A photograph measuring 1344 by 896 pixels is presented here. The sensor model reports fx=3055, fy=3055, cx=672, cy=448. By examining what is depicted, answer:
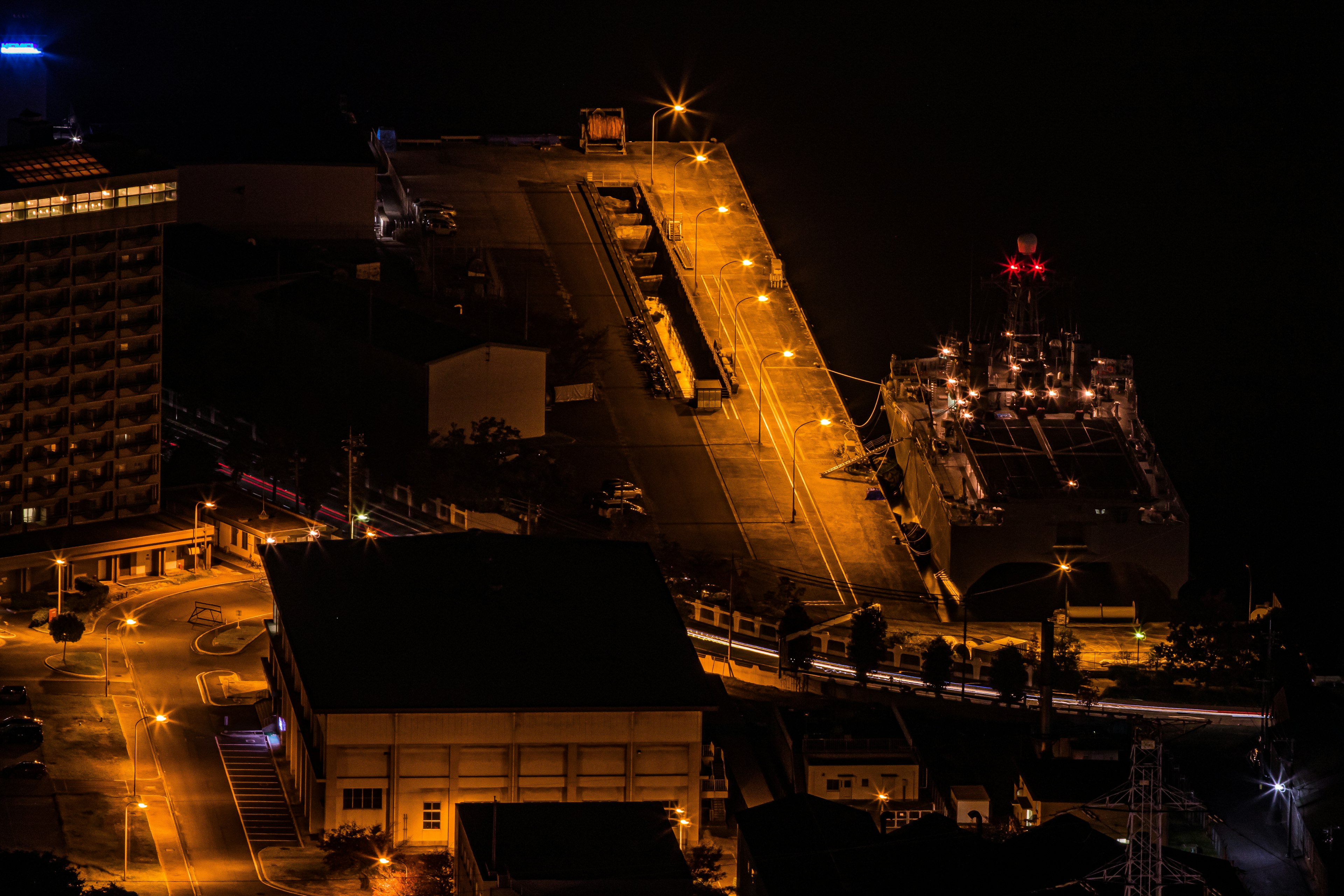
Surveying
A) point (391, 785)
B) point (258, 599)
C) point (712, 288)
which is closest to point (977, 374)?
point (712, 288)

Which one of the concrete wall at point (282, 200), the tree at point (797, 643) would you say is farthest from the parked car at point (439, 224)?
the tree at point (797, 643)

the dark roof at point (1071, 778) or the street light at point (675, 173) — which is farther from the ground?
the street light at point (675, 173)

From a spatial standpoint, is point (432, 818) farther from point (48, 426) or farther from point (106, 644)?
point (48, 426)

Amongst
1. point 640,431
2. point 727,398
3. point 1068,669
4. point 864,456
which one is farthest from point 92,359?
point 1068,669

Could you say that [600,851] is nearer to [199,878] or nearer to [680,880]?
[680,880]

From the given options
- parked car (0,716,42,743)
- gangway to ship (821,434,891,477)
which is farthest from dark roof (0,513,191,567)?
gangway to ship (821,434,891,477)

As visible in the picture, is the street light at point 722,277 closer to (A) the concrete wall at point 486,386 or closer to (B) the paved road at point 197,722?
(A) the concrete wall at point 486,386

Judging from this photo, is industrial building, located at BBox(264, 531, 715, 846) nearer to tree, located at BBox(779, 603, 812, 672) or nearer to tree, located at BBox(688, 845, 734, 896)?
tree, located at BBox(688, 845, 734, 896)
